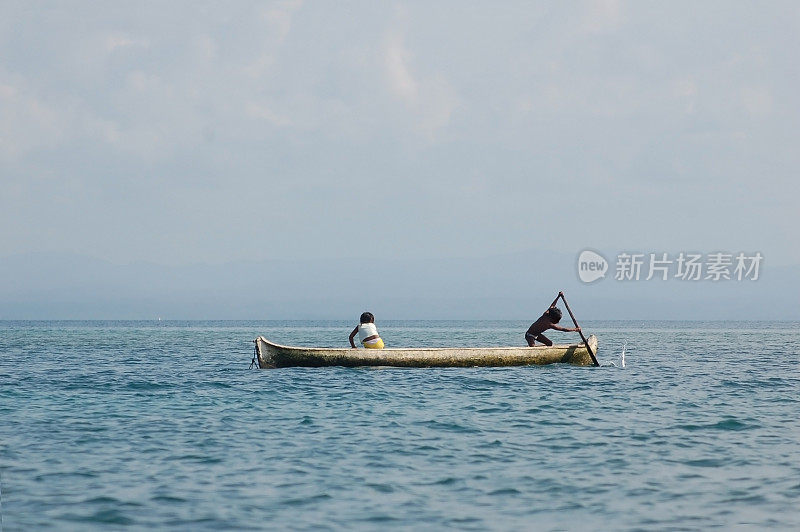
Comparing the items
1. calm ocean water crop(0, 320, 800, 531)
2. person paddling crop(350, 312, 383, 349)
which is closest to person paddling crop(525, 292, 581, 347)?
calm ocean water crop(0, 320, 800, 531)

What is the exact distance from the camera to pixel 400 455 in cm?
1260

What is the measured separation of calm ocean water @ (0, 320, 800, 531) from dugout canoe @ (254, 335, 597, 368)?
6.94 ft

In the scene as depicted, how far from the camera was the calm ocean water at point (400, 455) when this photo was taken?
9.47 m

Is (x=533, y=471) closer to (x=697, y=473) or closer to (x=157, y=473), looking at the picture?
(x=697, y=473)

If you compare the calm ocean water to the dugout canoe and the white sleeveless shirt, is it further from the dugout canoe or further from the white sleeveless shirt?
the white sleeveless shirt

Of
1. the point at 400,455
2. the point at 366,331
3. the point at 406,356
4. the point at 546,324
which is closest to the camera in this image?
the point at 400,455

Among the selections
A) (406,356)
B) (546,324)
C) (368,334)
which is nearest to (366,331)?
(368,334)

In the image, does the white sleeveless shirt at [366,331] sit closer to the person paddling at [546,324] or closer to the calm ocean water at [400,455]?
the calm ocean water at [400,455]

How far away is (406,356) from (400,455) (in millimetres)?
12697

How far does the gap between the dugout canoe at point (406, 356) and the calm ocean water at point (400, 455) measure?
212 centimetres

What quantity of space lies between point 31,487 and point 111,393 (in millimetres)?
10645

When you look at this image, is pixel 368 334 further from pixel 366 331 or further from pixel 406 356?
pixel 406 356

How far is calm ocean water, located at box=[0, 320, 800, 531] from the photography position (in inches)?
373

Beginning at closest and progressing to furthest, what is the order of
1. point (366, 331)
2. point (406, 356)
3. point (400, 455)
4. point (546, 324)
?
point (400, 455) < point (366, 331) < point (406, 356) < point (546, 324)
